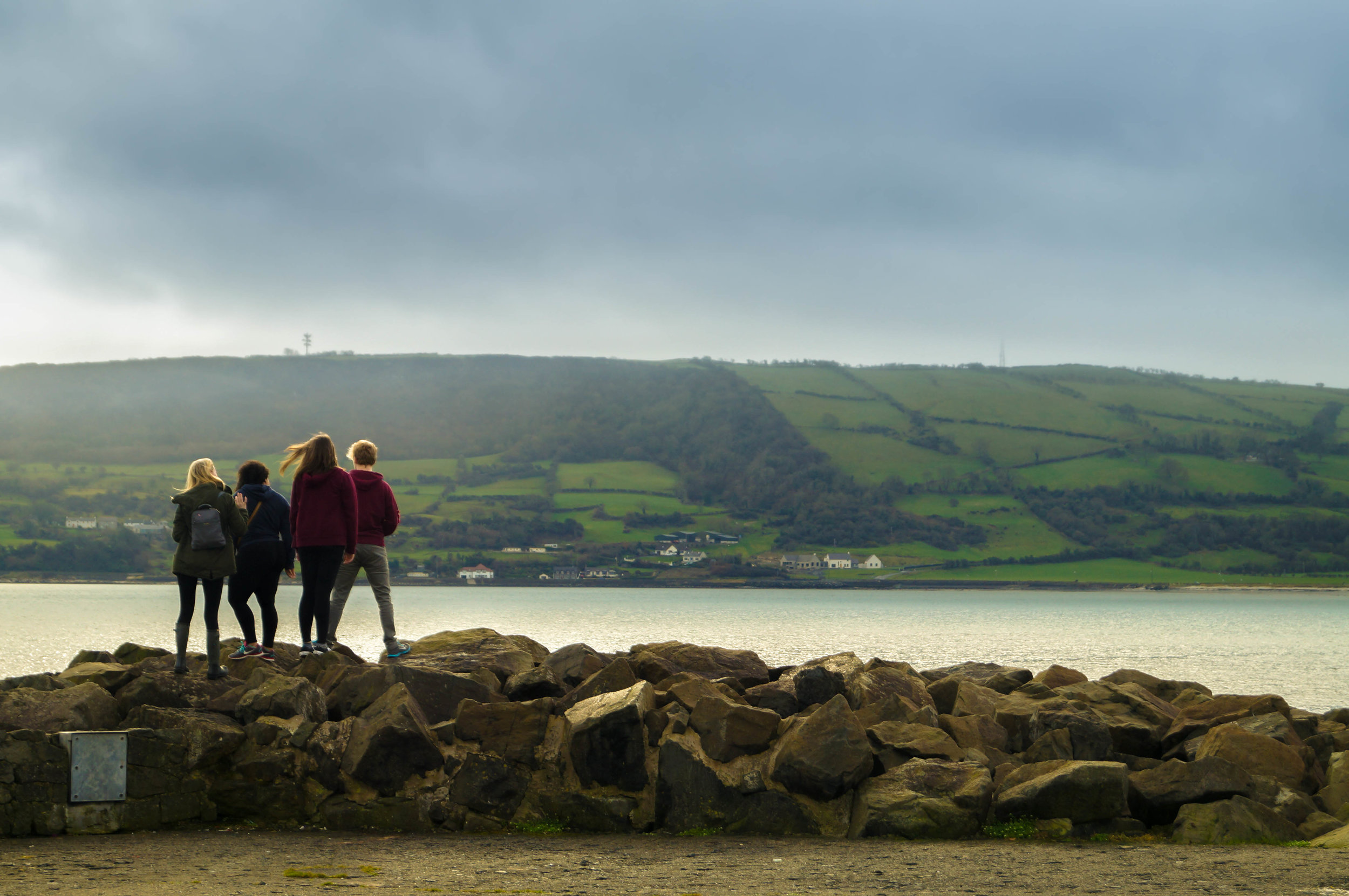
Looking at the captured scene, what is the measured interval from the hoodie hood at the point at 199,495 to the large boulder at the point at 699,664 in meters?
6.03

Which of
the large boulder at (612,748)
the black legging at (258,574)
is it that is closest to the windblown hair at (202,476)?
the black legging at (258,574)

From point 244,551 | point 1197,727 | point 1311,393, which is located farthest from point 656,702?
point 1311,393

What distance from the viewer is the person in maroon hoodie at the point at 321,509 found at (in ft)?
41.7

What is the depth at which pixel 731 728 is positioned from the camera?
11500 mm

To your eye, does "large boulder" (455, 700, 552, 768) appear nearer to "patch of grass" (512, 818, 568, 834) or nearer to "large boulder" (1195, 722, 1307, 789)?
"patch of grass" (512, 818, 568, 834)

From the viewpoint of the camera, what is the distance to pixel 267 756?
10781 mm

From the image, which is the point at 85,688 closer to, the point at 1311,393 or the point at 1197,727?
the point at 1197,727

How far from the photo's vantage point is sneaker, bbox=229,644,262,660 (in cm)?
1284

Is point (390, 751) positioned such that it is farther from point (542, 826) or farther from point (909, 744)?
point (909, 744)

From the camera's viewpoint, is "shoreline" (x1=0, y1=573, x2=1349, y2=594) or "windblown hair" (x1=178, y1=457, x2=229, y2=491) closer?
"windblown hair" (x1=178, y1=457, x2=229, y2=491)

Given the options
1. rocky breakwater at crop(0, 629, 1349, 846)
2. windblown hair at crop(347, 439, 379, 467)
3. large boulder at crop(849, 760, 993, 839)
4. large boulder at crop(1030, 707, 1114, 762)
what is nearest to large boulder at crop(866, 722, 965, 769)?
rocky breakwater at crop(0, 629, 1349, 846)

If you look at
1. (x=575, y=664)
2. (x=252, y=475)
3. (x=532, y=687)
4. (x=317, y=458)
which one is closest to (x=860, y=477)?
(x=575, y=664)

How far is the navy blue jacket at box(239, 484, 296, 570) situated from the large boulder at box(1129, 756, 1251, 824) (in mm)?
9583

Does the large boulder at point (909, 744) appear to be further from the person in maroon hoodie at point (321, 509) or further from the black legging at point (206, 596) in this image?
the black legging at point (206, 596)
